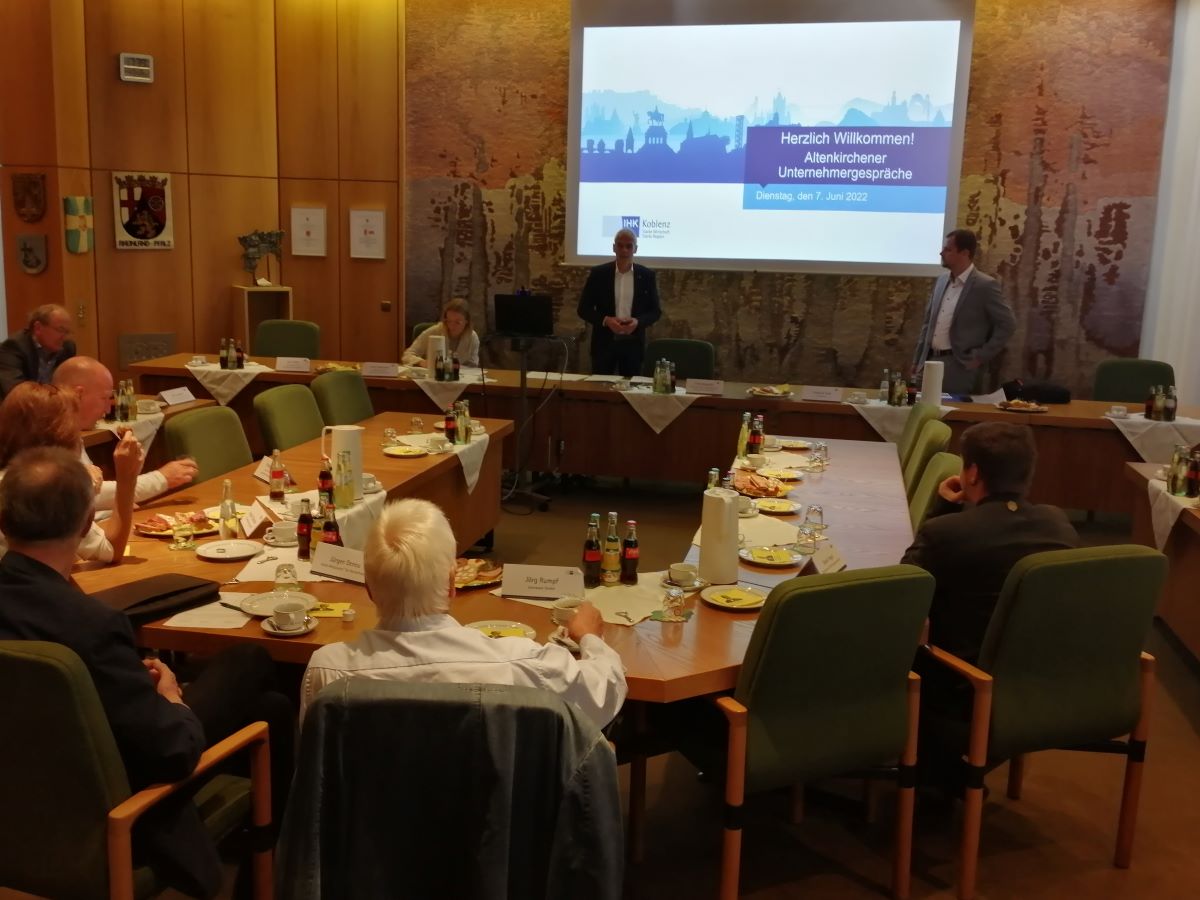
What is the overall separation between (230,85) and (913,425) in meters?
5.92

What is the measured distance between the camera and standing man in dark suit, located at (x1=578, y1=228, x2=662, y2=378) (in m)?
7.19

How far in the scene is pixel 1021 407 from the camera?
575 centimetres

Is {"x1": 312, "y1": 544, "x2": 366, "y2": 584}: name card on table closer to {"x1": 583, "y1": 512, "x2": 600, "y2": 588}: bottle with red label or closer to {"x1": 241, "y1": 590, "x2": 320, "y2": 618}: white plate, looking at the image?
{"x1": 241, "y1": 590, "x2": 320, "y2": 618}: white plate

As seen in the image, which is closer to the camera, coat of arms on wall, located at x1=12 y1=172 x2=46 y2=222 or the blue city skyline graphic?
coat of arms on wall, located at x1=12 y1=172 x2=46 y2=222

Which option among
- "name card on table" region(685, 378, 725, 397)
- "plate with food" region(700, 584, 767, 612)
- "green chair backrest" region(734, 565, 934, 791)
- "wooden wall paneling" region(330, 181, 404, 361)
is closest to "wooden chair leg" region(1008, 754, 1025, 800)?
"green chair backrest" region(734, 565, 934, 791)

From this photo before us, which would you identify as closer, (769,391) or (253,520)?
(253,520)

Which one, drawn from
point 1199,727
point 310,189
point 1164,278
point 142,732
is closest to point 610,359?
point 310,189

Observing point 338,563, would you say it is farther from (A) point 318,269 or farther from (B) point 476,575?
(A) point 318,269

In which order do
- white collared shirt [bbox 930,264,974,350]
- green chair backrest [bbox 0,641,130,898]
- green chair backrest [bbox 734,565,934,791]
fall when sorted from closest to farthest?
green chair backrest [bbox 0,641,130,898] < green chair backrest [bbox 734,565,934,791] < white collared shirt [bbox 930,264,974,350]

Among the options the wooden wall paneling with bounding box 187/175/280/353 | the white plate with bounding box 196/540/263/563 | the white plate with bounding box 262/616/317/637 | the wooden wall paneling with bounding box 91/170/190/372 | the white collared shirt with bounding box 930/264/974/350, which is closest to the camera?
the white plate with bounding box 262/616/317/637

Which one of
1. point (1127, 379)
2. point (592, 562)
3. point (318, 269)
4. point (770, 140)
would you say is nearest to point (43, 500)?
point (592, 562)

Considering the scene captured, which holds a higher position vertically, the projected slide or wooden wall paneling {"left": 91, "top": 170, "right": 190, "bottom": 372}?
the projected slide

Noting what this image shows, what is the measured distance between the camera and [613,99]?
7984 mm

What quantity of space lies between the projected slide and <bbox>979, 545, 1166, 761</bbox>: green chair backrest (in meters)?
5.45
